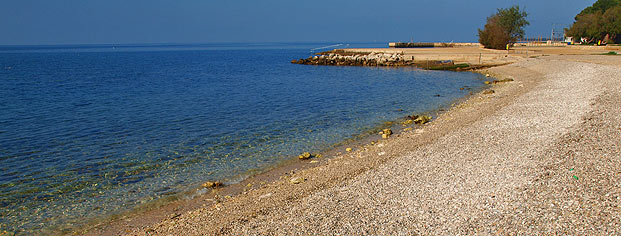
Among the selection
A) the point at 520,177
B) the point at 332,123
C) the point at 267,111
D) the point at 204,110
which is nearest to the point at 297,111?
the point at 267,111

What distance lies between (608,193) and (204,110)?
20.9 m

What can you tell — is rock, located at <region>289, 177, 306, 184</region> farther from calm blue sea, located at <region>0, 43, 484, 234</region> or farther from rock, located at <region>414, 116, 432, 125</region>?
rock, located at <region>414, 116, 432, 125</region>

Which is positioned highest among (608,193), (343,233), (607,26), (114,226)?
(607,26)

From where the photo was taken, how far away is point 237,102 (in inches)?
1109

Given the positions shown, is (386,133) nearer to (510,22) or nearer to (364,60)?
(364,60)

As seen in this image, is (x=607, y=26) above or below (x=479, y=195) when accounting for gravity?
above

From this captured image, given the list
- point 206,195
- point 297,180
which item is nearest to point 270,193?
point 297,180

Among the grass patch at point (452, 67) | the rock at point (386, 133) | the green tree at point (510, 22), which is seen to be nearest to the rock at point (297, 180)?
the rock at point (386, 133)

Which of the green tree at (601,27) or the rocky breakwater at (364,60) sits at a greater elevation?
the green tree at (601,27)

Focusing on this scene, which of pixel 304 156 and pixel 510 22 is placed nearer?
pixel 304 156

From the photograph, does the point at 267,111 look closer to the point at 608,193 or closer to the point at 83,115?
the point at 83,115

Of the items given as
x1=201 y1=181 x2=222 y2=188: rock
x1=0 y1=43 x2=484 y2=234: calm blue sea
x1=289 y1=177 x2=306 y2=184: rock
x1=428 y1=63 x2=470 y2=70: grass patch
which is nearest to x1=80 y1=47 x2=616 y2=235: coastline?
x1=289 y1=177 x2=306 y2=184: rock

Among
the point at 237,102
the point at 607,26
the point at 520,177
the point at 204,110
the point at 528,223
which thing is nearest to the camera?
the point at 528,223

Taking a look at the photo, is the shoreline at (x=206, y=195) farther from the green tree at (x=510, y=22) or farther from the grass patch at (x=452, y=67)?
the green tree at (x=510, y=22)
